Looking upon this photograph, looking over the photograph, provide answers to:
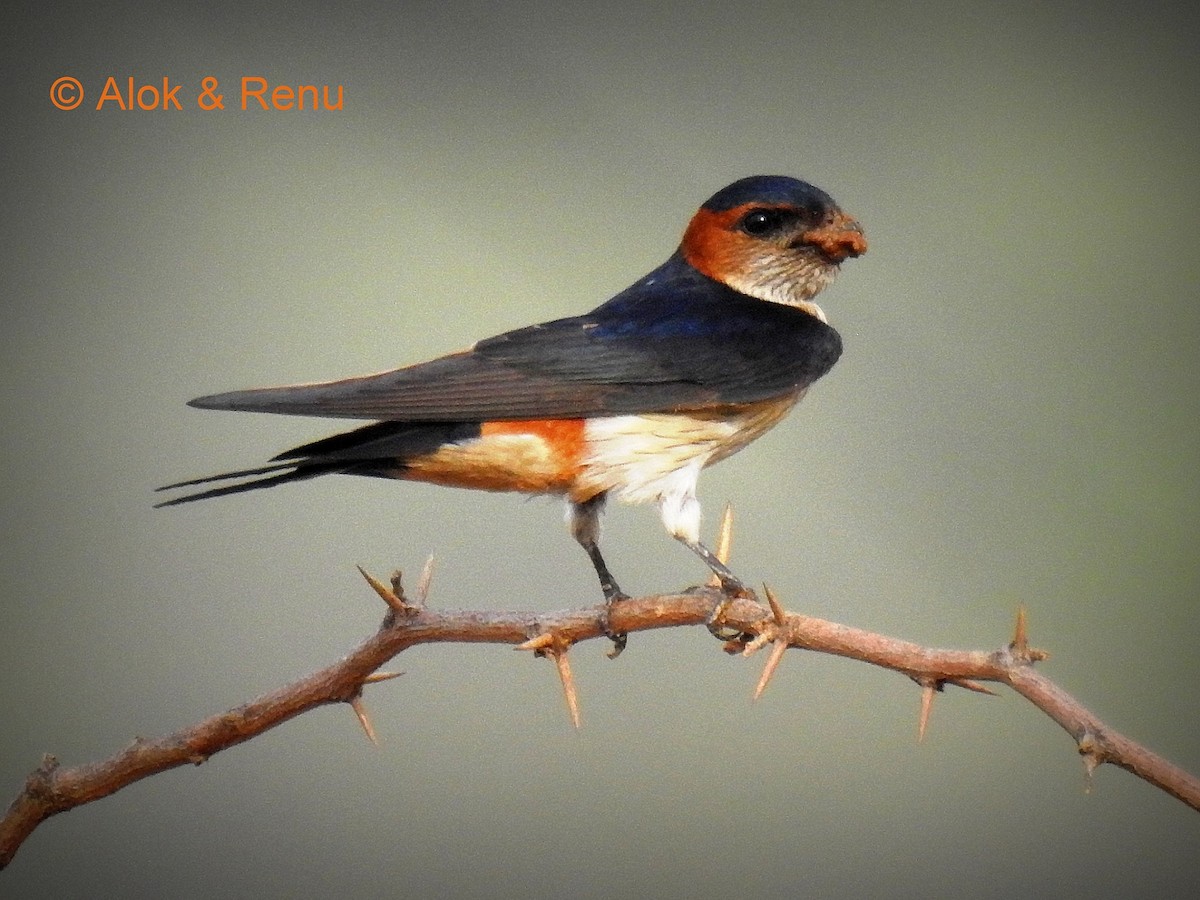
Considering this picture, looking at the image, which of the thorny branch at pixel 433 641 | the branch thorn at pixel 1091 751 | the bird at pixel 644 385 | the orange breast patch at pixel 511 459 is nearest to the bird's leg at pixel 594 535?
the bird at pixel 644 385

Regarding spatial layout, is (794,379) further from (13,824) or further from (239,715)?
(13,824)

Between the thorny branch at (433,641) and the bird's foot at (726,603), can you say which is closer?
the thorny branch at (433,641)

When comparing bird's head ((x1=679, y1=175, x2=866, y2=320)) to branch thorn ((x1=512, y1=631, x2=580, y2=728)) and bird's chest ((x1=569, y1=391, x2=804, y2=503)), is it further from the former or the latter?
branch thorn ((x1=512, y1=631, x2=580, y2=728))

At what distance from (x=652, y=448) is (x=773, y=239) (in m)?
0.29

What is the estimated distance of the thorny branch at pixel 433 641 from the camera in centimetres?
109

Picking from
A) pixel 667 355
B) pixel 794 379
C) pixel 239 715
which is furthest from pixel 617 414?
pixel 239 715

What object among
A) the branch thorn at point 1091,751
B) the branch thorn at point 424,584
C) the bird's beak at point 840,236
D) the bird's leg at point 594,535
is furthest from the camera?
the bird's leg at point 594,535

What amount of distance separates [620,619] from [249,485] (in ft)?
1.19

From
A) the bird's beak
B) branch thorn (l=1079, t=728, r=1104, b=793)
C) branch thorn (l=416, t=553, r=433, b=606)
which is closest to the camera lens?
branch thorn (l=1079, t=728, r=1104, b=793)

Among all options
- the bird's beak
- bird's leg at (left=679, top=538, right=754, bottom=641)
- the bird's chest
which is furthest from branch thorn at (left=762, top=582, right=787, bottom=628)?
the bird's beak

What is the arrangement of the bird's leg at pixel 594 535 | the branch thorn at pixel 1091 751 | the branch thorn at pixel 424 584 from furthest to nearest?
the bird's leg at pixel 594 535, the branch thorn at pixel 424 584, the branch thorn at pixel 1091 751

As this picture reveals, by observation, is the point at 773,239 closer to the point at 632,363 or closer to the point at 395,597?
the point at 632,363

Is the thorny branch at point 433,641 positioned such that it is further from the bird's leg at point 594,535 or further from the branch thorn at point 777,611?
the bird's leg at point 594,535

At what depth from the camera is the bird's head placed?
149cm
